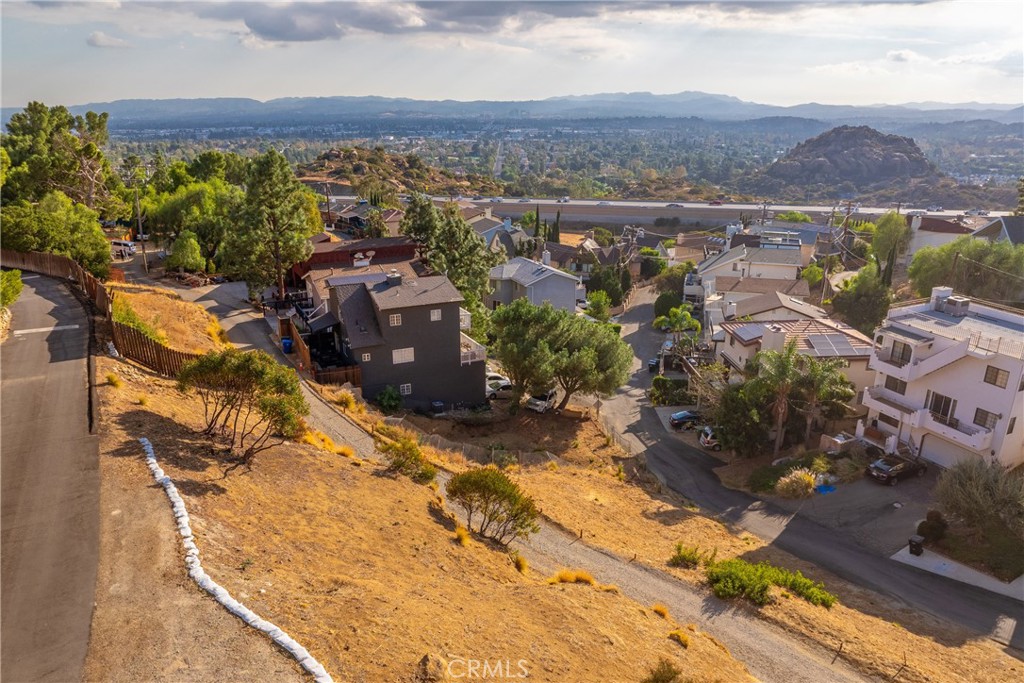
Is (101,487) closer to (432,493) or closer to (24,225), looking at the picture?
(432,493)

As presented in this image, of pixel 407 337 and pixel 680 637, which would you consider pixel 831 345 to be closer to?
pixel 407 337

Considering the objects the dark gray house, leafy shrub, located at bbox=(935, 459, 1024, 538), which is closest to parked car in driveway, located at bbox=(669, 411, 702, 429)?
the dark gray house

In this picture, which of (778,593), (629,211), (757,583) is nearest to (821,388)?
(778,593)

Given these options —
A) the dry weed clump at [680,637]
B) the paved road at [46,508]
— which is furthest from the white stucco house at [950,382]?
the paved road at [46,508]

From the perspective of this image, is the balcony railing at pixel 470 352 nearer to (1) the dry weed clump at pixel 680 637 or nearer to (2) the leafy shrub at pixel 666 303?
(1) the dry weed clump at pixel 680 637

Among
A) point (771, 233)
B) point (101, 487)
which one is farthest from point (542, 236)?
point (101, 487)

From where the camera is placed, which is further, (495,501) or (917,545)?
(917,545)
